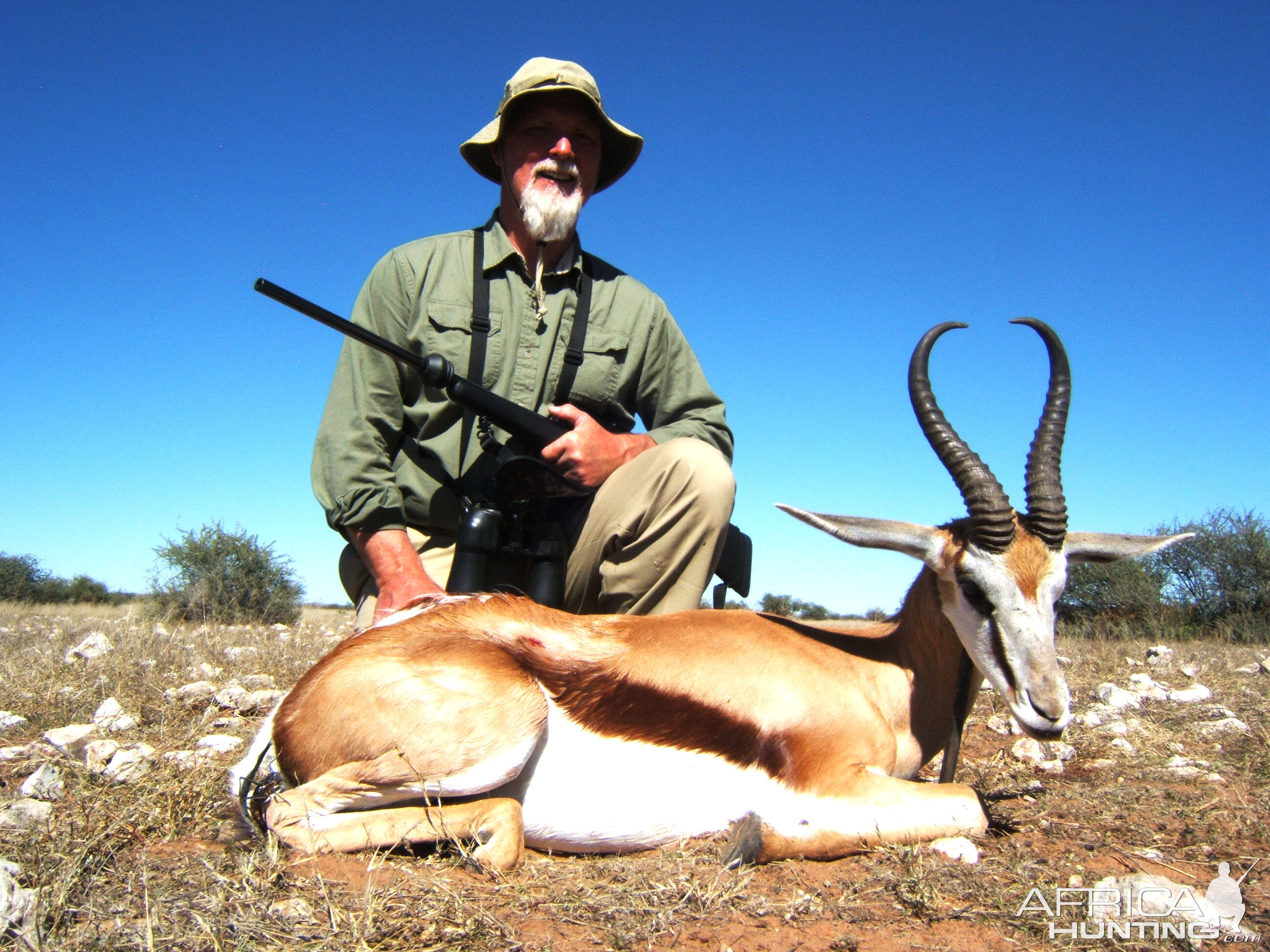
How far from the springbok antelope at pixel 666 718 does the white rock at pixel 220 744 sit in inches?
29.0

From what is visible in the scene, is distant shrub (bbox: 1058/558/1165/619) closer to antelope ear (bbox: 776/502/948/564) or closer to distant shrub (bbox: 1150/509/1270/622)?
distant shrub (bbox: 1150/509/1270/622)

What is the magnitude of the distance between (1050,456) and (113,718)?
434 centimetres

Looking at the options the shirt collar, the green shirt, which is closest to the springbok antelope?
the green shirt

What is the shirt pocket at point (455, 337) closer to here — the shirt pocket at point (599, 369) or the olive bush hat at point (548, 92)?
the shirt pocket at point (599, 369)

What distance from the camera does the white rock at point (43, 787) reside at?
114 inches

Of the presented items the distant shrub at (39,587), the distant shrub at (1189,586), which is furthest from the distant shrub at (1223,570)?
the distant shrub at (39,587)

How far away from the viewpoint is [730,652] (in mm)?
3111

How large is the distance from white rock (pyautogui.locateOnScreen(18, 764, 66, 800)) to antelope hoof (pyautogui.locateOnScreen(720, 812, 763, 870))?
2177mm

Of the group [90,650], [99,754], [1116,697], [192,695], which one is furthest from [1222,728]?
[90,650]

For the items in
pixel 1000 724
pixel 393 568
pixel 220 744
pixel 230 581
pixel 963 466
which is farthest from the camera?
pixel 230 581

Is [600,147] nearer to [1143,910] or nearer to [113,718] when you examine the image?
[113,718]

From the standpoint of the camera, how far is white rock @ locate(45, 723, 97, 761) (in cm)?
351

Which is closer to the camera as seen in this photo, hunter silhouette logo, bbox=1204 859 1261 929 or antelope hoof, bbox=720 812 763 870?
hunter silhouette logo, bbox=1204 859 1261 929

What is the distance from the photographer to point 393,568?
3885 mm
